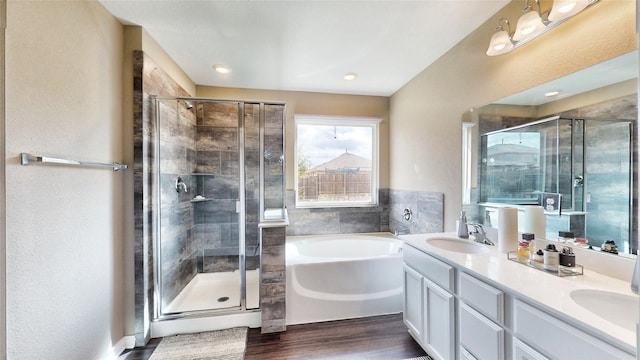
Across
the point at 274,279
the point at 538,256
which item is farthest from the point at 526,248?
the point at 274,279

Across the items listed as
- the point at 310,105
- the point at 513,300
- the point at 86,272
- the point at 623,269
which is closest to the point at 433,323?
the point at 513,300

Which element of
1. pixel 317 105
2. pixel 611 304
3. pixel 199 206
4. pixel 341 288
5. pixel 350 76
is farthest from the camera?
pixel 317 105

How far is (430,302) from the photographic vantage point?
62.6 inches

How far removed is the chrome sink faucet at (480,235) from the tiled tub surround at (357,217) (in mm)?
978

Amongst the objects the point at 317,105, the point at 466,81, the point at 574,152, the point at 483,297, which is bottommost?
the point at 483,297

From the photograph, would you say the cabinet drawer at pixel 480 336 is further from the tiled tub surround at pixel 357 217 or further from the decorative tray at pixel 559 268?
the tiled tub surround at pixel 357 217

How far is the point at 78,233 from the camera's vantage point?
4.75ft

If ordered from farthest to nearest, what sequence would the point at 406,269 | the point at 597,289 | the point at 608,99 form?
the point at 406,269 < the point at 608,99 < the point at 597,289

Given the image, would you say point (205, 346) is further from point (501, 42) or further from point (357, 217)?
point (501, 42)

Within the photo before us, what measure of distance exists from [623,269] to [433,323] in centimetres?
96

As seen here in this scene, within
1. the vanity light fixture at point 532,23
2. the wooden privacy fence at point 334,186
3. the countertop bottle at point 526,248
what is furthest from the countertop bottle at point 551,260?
the wooden privacy fence at point 334,186

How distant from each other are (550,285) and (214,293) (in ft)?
8.96

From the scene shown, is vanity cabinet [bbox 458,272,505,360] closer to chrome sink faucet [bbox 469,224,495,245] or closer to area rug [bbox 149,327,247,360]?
chrome sink faucet [bbox 469,224,495,245]

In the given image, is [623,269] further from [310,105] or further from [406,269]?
[310,105]
